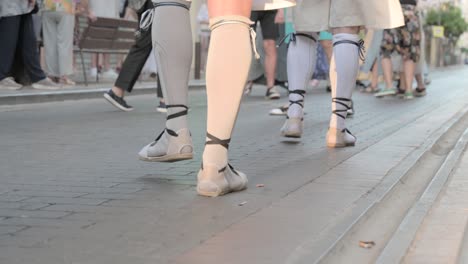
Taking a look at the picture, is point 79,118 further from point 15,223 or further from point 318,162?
point 15,223

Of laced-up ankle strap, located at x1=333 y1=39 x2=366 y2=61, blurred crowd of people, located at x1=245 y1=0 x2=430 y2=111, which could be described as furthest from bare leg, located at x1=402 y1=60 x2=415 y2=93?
laced-up ankle strap, located at x1=333 y1=39 x2=366 y2=61

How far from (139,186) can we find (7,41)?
283 inches

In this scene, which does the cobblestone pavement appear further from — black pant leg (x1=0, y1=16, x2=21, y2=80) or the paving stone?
black pant leg (x1=0, y1=16, x2=21, y2=80)

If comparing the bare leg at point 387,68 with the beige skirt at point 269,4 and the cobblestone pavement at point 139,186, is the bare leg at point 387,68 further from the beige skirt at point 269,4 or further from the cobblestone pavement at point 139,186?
the beige skirt at point 269,4

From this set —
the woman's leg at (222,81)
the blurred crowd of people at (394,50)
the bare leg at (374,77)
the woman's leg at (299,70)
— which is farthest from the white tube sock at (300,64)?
the bare leg at (374,77)

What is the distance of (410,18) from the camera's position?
11688mm

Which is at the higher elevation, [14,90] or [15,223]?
[15,223]

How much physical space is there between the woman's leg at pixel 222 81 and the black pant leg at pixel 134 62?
4.88 metres

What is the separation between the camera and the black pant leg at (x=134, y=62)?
8.36m

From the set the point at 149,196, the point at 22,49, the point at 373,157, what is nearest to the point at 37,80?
the point at 22,49

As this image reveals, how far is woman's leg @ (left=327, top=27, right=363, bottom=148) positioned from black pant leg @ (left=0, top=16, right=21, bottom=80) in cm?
614

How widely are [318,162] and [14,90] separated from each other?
660cm

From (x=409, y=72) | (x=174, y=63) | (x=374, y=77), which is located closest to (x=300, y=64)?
(x=174, y=63)

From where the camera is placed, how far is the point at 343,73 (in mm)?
5312
